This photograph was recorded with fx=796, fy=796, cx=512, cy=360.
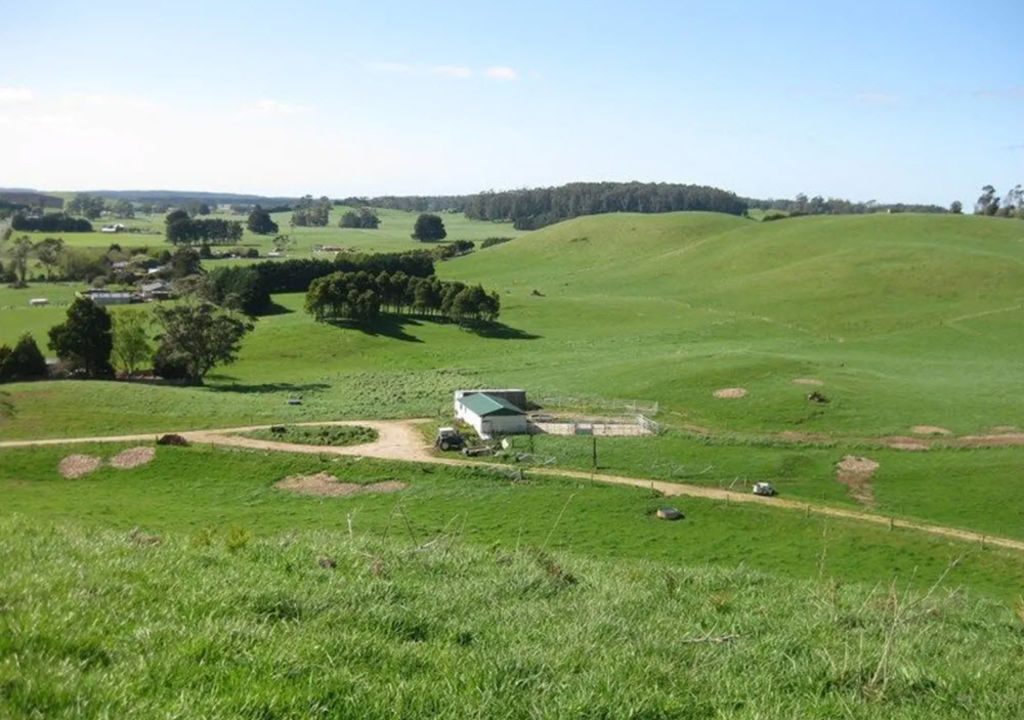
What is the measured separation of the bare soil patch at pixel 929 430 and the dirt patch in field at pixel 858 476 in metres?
7.68

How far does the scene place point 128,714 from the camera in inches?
228

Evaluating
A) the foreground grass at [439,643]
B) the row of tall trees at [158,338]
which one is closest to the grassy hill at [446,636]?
the foreground grass at [439,643]

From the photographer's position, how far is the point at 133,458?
138 ft

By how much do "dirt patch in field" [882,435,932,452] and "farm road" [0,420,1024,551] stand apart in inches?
507

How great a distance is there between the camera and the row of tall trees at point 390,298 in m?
97.0

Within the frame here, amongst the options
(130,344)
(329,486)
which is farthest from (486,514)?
(130,344)

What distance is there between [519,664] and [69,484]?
38.3 m

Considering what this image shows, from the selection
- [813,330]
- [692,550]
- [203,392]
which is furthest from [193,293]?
[692,550]

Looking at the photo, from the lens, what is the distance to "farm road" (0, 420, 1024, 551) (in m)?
35.0

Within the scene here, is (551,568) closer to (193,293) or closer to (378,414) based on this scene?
(378,414)

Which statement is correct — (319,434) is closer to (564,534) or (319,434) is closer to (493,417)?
(493,417)

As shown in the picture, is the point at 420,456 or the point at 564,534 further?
the point at 420,456

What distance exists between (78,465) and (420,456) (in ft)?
58.1

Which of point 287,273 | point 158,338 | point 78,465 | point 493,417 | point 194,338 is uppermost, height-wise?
point 287,273
